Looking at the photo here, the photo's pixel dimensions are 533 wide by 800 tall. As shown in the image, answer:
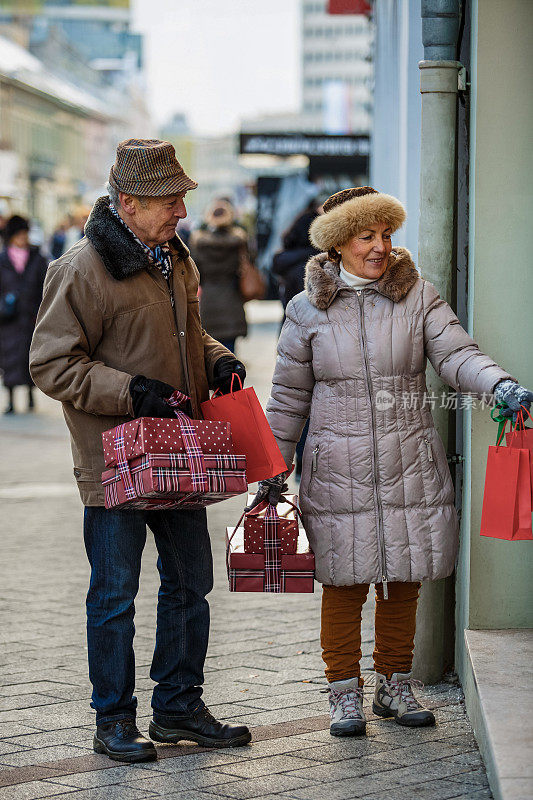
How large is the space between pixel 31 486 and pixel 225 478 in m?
6.00

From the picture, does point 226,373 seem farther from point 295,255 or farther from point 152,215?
point 295,255

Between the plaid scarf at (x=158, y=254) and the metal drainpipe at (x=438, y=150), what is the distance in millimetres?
1039

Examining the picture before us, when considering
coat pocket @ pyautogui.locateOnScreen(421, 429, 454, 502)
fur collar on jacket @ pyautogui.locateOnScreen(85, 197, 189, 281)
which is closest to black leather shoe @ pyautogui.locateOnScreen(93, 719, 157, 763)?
coat pocket @ pyautogui.locateOnScreen(421, 429, 454, 502)

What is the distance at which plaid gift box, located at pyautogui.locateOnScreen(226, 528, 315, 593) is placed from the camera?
4.40 meters

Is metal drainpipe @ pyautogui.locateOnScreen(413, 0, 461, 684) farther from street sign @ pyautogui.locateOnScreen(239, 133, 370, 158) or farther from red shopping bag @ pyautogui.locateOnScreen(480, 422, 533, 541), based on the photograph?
street sign @ pyautogui.locateOnScreen(239, 133, 370, 158)

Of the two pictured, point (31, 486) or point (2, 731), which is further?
point (31, 486)

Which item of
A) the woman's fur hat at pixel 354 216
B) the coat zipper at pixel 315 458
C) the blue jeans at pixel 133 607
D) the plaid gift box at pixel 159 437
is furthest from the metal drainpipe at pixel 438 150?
the plaid gift box at pixel 159 437

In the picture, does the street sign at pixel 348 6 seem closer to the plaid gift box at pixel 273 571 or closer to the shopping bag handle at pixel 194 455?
the plaid gift box at pixel 273 571

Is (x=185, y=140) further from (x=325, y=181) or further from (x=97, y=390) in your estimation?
(x=97, y=390)

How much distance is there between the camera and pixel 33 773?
420 cm

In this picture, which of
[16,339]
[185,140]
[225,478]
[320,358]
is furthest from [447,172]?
[185,140]

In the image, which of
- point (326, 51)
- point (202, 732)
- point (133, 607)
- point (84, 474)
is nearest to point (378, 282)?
point (84, 474)

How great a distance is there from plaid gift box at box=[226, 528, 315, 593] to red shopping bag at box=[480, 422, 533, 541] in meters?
0.65

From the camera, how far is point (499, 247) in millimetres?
4688
